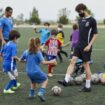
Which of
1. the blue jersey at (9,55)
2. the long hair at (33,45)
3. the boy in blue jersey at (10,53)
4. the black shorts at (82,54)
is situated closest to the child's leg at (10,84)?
the boy in blue jersey at (10,53)

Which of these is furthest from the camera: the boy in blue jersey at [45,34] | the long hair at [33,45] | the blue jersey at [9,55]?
the boy in blue jersey at [45,34]

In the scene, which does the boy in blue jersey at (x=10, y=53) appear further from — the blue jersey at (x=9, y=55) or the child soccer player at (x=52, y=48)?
the child soccer player at (x=52, y=48)

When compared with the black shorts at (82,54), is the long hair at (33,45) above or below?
above

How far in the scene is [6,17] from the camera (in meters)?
12.9

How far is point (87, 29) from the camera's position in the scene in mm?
10656

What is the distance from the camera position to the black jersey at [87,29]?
10.6m

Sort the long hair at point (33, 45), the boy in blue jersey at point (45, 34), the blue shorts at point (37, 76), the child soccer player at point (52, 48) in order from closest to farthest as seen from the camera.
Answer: the long hair at point (33, 45) → the blue shorts at point (37, 76) → the child soccer player at point (52, 48) → the boy in blue jersey at point (45, 34)

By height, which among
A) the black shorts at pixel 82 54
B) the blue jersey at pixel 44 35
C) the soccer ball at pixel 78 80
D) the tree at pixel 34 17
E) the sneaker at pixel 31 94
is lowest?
the tree at pixel 34 17

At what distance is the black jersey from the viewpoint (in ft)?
34.9

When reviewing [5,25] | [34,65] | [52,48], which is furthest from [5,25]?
[34,65]

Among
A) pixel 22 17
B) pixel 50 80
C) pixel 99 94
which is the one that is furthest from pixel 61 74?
pixel 22 17

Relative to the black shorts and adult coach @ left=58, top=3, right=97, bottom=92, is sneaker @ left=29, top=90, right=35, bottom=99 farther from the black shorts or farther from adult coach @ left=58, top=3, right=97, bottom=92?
the black shorts

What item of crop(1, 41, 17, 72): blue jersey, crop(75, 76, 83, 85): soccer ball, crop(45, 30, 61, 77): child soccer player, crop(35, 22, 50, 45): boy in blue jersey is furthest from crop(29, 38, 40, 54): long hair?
crop(35, 22, 50, 45): boy in blue jersey

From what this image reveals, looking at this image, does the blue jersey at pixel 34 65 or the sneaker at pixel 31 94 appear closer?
the blue jersey at pixel 34 65
